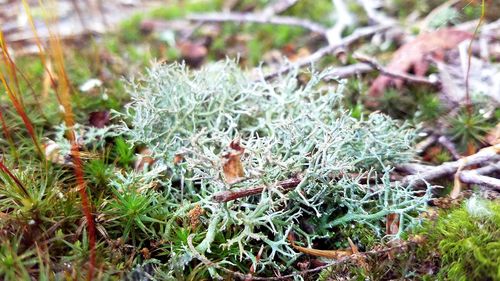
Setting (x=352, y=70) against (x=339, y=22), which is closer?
(x=352, y=70)

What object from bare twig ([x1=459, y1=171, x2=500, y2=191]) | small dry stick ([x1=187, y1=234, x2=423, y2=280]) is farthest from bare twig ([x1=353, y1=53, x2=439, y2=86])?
small dry stick ([x1=187, y1=234, x2=423, y2=280])

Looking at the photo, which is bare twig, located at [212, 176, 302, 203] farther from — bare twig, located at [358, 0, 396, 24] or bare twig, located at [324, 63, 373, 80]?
bare twig, located at [358, 0, 396, 24]

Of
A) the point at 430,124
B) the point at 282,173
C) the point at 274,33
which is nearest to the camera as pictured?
the point at 282,173

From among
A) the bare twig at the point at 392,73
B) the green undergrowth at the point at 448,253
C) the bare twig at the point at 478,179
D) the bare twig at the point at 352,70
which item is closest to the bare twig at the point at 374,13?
the bare twig at the point at 352,70

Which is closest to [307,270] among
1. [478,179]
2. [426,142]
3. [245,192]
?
[245,192]

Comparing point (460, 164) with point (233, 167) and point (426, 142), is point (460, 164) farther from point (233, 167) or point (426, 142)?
point (233, 167)

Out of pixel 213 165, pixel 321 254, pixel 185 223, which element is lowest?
pixel 321 254

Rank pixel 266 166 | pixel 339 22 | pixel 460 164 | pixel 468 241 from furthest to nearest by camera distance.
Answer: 1. pixel 339 22
2. pixel 460 164
3. pixel 266 166
4. pixel 468 241

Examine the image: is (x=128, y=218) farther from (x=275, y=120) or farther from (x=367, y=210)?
(x=367, y=210)

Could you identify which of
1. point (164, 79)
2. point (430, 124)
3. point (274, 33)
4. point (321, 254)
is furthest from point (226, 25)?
point (321, 254)
